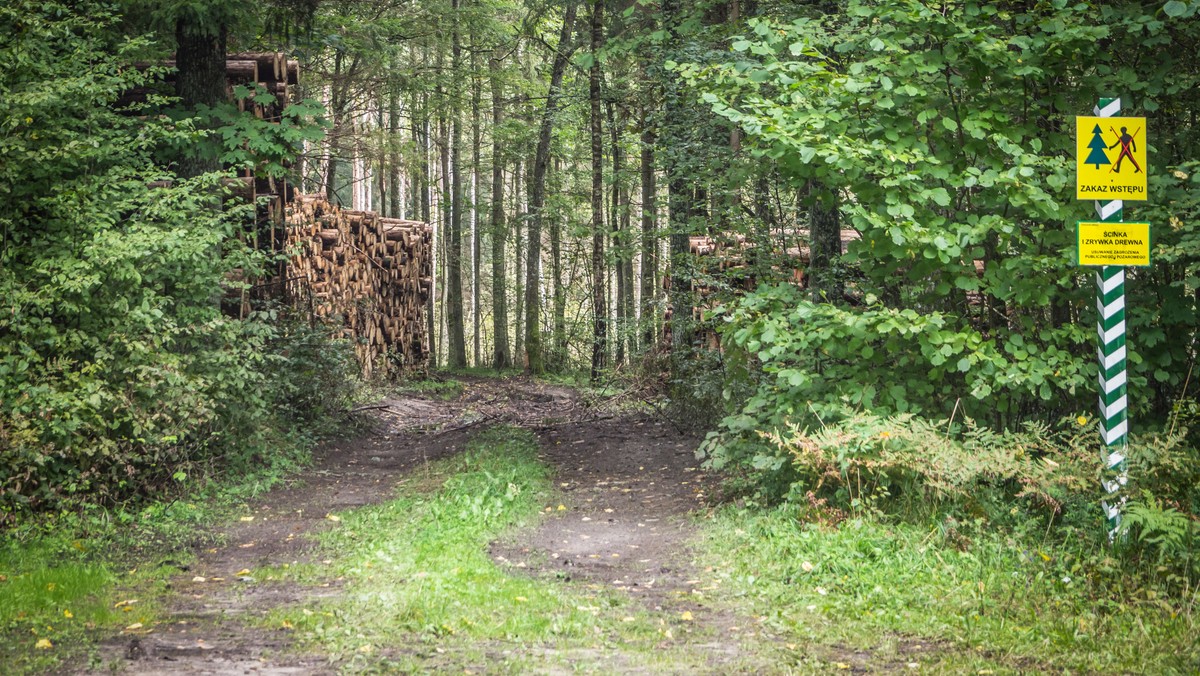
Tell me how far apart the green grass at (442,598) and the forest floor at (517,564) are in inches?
2.4

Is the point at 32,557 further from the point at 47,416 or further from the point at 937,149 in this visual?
the point at 937,149

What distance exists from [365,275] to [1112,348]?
1565 centimetres

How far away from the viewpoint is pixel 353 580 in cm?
665

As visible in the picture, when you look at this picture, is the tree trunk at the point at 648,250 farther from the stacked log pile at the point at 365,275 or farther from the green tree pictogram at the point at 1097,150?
the green tree pictogram at the point at 1097,150

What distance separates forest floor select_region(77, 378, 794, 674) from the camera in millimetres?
5016

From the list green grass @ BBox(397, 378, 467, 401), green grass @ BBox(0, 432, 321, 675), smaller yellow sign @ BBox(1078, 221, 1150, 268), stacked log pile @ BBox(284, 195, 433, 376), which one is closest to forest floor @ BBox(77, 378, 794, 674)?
green grass @ BBox(0, 432, 321, 675)

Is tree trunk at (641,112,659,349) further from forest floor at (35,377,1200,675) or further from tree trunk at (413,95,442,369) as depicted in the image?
forest floor at (35,377,1200,675)

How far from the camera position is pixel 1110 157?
643 centimetres

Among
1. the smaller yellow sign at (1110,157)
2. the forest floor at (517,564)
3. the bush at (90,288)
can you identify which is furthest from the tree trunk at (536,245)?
the smaller yellow sign at (1110,157)

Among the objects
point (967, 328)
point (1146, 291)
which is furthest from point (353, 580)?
point (1146, 291)

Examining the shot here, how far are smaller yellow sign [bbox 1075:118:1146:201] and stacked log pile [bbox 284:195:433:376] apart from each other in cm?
870

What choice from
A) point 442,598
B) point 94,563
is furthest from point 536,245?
point 442,598

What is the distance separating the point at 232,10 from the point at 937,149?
7.33m

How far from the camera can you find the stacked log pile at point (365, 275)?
15.6m
